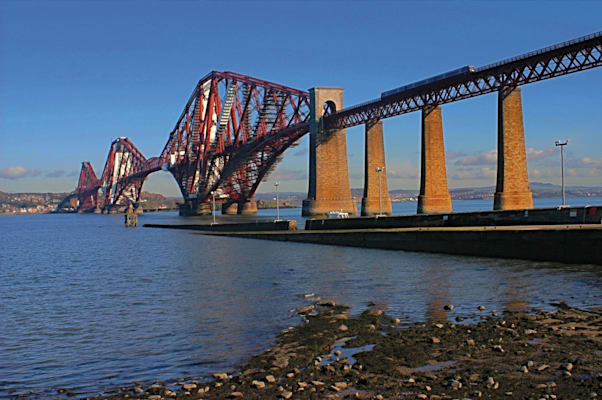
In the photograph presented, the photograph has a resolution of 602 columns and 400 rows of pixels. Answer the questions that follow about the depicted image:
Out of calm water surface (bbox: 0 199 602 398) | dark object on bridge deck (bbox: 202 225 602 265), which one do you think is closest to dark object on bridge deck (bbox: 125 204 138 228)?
dark object on bridge deck (bbox: 202 225 602 265)

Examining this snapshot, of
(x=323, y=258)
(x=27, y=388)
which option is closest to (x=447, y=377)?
(x=27, y=388)

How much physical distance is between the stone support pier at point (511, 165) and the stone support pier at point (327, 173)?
39.7 metres

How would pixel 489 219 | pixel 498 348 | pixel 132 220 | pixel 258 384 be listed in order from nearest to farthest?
1. pixel 258 384
2. pixel 498 348
3. pixel 489 219
4. pixel 132 220

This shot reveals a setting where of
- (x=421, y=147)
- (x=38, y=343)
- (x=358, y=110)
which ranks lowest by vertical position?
(x=38, y=343)

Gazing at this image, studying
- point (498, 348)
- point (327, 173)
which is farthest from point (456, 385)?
point (327, 173)

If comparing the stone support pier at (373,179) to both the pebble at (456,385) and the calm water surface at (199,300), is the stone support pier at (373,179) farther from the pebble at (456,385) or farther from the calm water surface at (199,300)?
the pebble at (456,385)

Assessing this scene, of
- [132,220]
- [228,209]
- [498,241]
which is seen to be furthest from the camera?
[228,209]

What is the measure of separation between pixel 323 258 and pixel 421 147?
94.7ft

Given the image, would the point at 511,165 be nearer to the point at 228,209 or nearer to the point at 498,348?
the point at 498,348

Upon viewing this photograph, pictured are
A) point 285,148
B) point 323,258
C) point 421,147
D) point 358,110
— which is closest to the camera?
point 323,258

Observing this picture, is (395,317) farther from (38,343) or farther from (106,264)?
(106,264)

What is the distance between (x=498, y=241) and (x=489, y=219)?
17.9 feet

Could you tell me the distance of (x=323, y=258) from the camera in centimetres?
3616

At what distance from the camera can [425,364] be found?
440 inches
